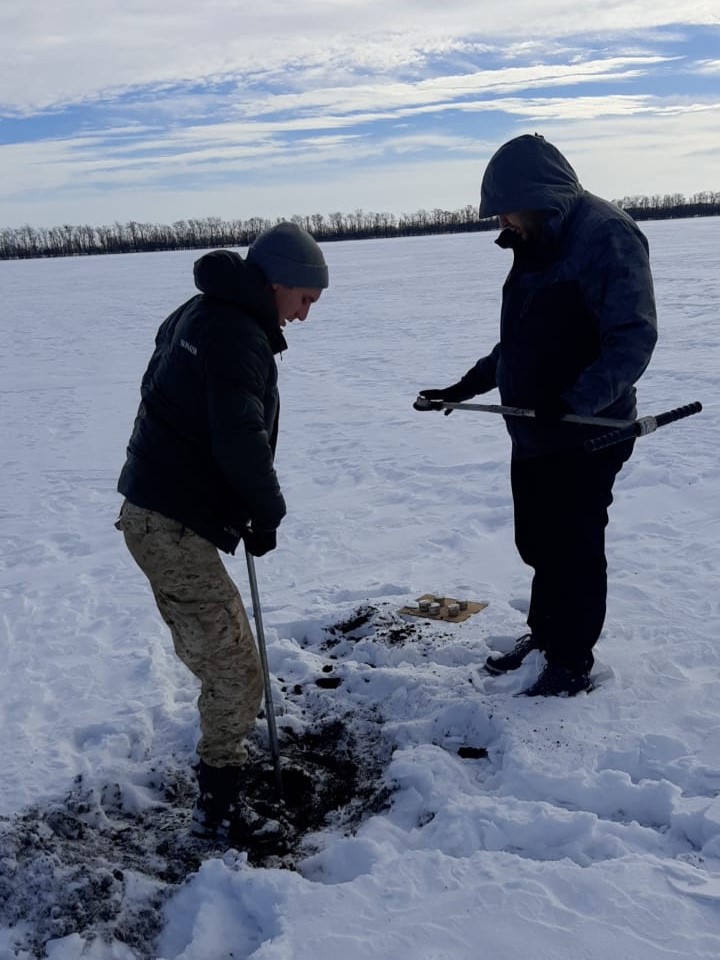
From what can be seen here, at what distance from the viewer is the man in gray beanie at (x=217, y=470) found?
2.79m

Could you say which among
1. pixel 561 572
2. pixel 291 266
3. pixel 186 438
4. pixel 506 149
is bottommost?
pixel 561 572

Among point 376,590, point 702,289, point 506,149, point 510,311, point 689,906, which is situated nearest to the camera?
point 689,906

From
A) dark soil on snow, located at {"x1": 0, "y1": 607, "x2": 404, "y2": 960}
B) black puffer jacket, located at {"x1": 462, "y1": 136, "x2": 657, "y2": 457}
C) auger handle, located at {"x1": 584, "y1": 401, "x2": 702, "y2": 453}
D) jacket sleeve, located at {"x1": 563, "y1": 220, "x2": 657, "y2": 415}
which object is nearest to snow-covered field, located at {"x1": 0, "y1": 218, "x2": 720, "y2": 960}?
dark soil on snow, located at {"x1": 0, "y1": 607, "x2": 404, "y2": 960}

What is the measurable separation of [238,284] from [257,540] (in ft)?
2.94

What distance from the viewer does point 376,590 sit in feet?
17.1

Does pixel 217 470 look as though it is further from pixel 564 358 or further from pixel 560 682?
pixel 560 682

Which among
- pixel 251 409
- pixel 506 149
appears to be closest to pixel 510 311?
pixel 506 149

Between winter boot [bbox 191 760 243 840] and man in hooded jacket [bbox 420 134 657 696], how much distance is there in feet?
4.59

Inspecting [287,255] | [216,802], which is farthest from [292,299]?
[216,802]

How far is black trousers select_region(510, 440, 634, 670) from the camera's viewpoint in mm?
3664

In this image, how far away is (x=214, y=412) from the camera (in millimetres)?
2766

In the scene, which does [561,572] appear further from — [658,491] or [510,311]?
[658,491]

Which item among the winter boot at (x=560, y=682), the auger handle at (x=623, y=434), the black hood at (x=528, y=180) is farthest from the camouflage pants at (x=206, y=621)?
the black hood at (x=528, y=180)

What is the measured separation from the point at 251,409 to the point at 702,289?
1820 centimetres
